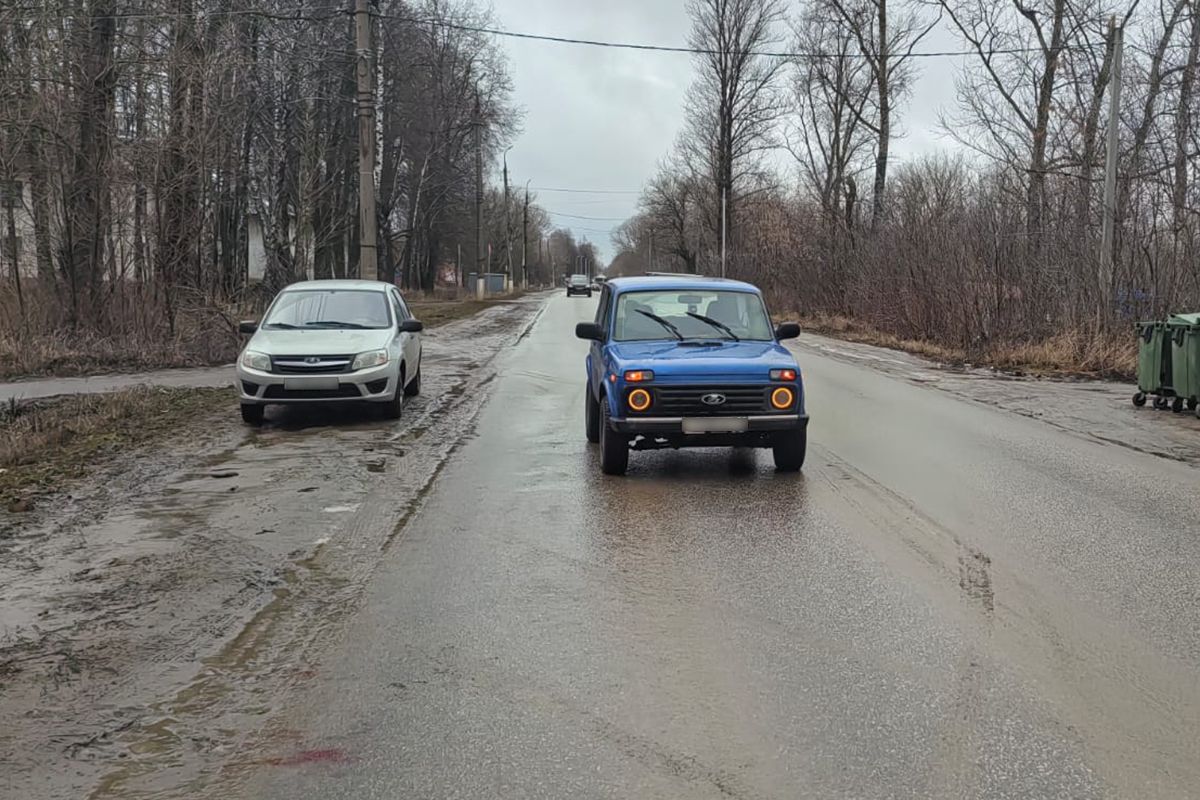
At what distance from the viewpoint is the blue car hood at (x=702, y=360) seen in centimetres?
823

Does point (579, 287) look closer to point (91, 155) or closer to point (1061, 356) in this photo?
point (1061, 356)

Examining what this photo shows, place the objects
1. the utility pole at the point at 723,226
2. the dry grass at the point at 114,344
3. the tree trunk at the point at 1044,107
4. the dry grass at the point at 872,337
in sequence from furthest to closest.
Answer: the utility pole at the point at 723,226
the tree trunk at the point at 1044,107
the dry grass at the point at 872,337
the dry grass at the point at 114,344

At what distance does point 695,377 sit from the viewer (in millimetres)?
8227

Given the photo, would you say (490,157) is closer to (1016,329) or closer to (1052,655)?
(1016,329)

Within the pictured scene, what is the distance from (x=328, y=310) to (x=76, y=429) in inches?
128

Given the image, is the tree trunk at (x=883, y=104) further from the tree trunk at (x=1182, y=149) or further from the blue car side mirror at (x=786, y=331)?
the blue car side mirror at (x=786, y=331)

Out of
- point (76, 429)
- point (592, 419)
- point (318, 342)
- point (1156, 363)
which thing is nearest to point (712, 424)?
point (592, 419)

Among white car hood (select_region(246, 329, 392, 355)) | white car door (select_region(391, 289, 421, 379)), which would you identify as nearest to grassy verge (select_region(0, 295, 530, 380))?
white car door (select_region(391, 289, 421, 379))

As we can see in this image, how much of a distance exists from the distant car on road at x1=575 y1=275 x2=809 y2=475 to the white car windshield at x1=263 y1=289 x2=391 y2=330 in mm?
4192

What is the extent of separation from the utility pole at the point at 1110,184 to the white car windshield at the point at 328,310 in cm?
1362

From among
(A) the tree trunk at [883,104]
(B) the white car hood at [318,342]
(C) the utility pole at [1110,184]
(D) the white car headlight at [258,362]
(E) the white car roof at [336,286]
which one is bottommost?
(D) the white car headlight at [258,362]

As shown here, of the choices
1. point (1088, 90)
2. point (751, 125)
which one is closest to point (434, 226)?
point (751, 125)

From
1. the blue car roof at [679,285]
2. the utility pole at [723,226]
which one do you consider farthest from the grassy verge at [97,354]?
the utility pole at [723,226]

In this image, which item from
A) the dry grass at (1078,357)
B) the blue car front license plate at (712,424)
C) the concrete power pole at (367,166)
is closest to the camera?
the blue car front license plate at (712,424)
